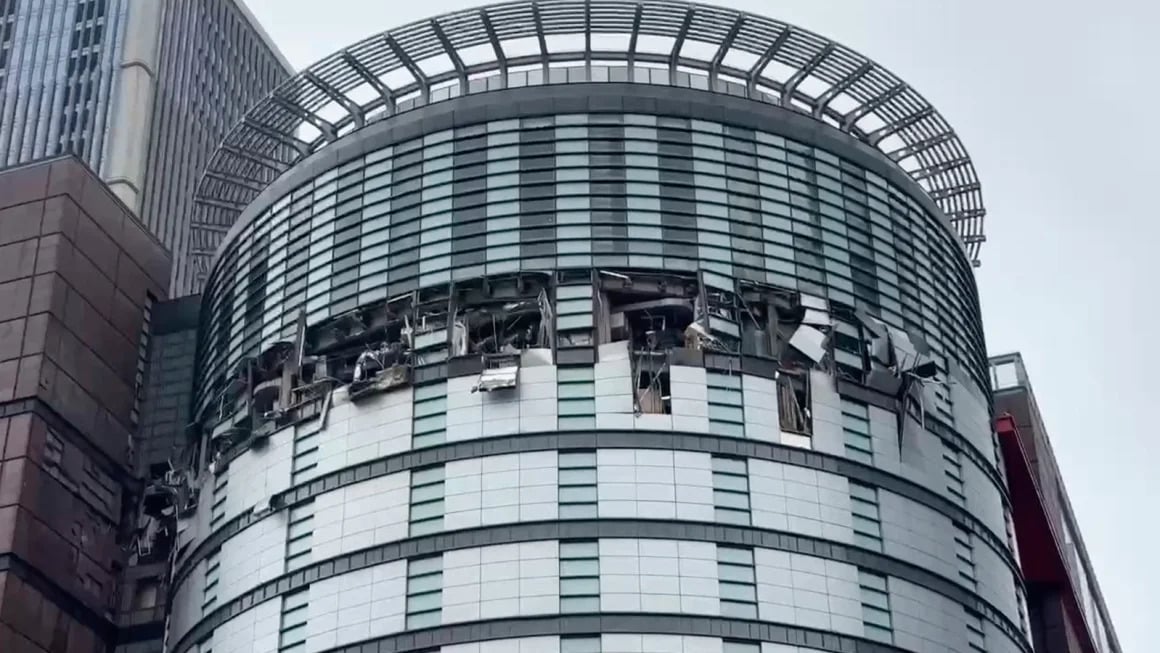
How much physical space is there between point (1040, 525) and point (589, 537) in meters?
35.4

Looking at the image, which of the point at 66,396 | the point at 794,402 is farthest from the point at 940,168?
the point at 66,396

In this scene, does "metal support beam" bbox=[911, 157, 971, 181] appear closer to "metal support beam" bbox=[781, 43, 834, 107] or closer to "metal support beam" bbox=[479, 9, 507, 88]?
"metal support beam" bbox=[781, 43, 834, 107]

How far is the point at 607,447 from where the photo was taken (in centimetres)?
6588

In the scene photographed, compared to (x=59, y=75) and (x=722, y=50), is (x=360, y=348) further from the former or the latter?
A: (x=59, y=75)

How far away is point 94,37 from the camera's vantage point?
166 meters

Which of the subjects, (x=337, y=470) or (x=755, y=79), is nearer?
(x=337, y=470)

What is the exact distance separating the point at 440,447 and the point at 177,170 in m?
104

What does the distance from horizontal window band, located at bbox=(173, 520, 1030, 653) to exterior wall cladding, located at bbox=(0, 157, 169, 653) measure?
8875 mm

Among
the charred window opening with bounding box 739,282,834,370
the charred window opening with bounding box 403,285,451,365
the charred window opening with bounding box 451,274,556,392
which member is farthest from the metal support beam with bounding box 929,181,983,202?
the charred window opening with bounding box 403,285,451,365

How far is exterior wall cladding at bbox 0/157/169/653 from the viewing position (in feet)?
232

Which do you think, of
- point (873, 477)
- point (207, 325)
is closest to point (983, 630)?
point (873, 477)

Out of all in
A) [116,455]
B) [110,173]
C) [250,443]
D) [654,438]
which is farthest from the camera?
[110,173]

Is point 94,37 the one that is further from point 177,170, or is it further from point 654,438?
point 654,438

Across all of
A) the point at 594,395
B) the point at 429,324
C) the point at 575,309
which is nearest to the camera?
the point at 594,395
